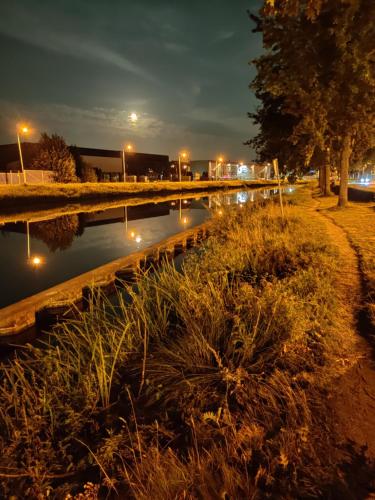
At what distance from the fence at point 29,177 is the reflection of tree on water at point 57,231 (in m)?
19.2

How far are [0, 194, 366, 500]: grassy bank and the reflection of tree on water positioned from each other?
33.5ft

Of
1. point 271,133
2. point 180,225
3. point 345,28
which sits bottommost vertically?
point 180,225

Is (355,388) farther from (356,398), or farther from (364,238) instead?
(364,238)

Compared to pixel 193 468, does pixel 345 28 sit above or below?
above

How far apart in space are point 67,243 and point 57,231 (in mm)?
3098

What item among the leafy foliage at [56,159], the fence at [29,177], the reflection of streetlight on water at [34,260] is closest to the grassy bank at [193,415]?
the reflection of streetlight on water at [34,260]

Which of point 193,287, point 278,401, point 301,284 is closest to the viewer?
point 278,401

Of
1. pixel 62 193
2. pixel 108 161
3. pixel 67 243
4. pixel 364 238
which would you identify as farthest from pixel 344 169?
pixel 108 161

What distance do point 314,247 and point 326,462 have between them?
19.6 feet

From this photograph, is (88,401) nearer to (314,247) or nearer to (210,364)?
(210,364)

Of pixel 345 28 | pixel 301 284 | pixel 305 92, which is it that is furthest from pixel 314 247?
pixel 345 28

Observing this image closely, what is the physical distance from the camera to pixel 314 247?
7.67 metres

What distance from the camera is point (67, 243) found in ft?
44.9

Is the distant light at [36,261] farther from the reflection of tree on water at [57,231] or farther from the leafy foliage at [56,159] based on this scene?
the leafy foliage at [56,159]
